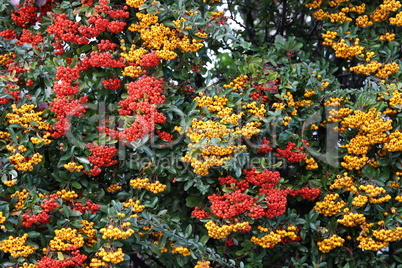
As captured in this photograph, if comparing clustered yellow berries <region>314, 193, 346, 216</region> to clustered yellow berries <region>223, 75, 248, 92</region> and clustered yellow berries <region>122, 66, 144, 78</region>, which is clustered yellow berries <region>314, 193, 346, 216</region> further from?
clustered yellow berries <region>122, 66, 144, 78</region>

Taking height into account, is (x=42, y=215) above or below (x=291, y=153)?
below

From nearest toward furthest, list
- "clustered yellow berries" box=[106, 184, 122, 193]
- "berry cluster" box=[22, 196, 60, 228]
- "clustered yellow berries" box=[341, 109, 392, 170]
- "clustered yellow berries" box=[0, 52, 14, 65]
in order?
"berry cluster" box=[22, 196, 60, 228] → "clustered yellow berries" box=[341, 109, 392, 170] → "clustered yellow berries" box=[106, 184, 122, 193] → "clustered yellow berries" box=[0, 52, 14, 65]

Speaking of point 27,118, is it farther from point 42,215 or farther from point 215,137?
point 215,137

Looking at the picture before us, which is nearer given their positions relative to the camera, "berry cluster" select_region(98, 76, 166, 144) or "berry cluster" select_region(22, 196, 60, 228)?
"berry cluster" select_region(22, 196, 60, 228)

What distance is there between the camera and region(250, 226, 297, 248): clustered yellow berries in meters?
4.06

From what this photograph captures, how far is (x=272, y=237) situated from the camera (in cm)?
405

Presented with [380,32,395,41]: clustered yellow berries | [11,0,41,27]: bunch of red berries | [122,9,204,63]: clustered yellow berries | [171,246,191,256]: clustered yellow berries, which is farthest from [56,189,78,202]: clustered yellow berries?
[380,32,395,41]: clustered yellow berries

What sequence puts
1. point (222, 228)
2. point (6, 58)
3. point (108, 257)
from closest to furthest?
point (108, 257)
point (222, 228)
point (6, 58)

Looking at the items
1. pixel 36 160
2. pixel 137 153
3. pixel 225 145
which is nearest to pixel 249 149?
pixel 225 145

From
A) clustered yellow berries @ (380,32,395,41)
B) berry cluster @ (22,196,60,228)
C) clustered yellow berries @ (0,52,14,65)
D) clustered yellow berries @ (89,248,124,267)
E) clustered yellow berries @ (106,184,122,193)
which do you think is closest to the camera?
clustered yellow berries @ (89,248,124,267)

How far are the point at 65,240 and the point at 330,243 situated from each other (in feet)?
5.84

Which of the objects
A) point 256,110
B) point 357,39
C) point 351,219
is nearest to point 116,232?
point 256,110

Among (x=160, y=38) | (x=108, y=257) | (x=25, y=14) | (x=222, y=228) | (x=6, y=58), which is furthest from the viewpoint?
(x=25, y=14)

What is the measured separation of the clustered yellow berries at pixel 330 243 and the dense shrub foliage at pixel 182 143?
0.02m
